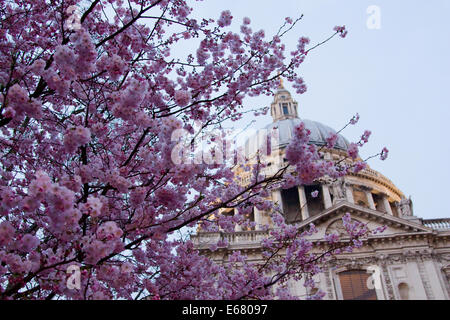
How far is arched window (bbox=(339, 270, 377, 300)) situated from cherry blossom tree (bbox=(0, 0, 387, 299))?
13120mm

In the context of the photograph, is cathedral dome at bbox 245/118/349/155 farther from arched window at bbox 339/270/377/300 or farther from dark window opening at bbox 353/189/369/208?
arched window at bbox 339/270/377/300

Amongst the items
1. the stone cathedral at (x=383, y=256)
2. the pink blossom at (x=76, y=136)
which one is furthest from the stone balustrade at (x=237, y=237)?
the pink blossom at (x=76, y=136)

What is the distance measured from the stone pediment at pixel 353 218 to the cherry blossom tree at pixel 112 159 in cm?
1382

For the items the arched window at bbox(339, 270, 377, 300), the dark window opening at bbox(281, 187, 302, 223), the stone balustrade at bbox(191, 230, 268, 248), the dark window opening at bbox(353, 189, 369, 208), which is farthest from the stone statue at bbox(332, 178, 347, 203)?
the dark window opening at bbox(353, 189, 369, 208)

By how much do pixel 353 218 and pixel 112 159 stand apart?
20195 millimetres

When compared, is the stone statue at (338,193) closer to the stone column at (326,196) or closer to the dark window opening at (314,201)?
the stone column at (326,196)

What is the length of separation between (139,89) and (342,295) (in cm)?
1964

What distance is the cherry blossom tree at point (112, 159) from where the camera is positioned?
4371 mm

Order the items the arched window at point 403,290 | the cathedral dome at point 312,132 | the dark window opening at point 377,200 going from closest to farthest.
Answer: the arched window at point 403,290, the dark window opening at point 377,200, the cathedral dome at point 312,132

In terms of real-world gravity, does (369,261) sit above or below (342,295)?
above

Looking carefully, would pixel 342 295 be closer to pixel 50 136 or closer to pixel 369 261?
pixel 369 261

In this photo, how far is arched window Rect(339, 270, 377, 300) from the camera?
2070cm

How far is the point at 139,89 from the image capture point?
4.67 m
